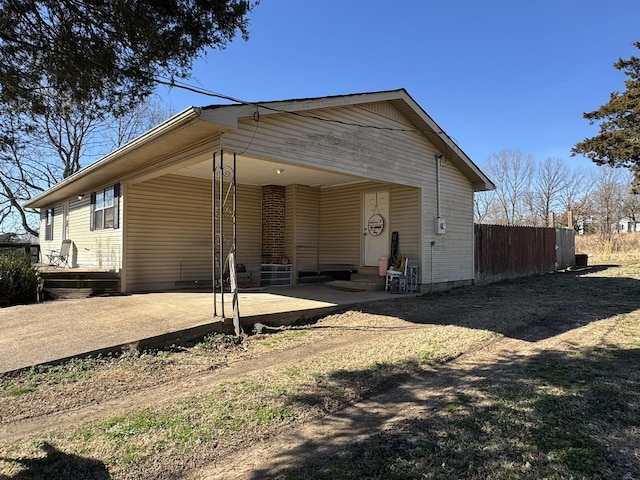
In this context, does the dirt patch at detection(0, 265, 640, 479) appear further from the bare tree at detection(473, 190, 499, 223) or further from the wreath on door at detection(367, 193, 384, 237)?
the bare tree at detection(473, 190, 499, 223)

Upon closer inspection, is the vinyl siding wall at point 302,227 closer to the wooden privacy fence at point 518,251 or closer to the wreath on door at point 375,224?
the wreath on door at point 375,224

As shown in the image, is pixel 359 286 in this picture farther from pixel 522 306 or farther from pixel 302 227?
pixel 522 306

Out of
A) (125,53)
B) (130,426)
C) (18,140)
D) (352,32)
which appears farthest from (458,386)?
(352,32)

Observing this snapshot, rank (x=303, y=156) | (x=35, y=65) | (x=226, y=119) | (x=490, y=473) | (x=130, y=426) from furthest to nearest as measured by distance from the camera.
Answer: (x=303, y=156), (x=226, y=119), (x=35, y=65), (x=130, y=426), (x=490, y=473)

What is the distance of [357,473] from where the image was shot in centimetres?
247

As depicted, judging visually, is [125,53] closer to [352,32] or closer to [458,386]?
[458,386]

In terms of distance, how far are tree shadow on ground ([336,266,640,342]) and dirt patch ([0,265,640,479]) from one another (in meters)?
0.08

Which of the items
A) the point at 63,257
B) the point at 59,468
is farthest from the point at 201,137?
the point at 63,257

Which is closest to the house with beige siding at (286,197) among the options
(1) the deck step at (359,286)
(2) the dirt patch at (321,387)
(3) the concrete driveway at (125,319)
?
(1) the deck step at (359,286)

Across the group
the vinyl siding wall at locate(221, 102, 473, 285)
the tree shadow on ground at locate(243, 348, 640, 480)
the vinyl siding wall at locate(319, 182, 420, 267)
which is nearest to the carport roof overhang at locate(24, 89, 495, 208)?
the vinyl siding wall at locate(221, 102, 473, 285)

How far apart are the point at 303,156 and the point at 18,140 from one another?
4.25 m

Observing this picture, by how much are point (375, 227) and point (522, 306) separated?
4.27m

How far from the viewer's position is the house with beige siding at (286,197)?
751cm

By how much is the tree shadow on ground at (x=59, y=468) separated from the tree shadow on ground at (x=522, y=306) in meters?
5.24
